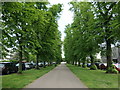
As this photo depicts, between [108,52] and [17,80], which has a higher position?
[108,52]

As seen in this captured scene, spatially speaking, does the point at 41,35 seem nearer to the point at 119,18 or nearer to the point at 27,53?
the point at 27,53

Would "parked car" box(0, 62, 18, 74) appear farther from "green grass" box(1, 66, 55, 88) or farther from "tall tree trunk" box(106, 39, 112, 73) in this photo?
"tall tree trunk" box(106, 39, 112, 73)

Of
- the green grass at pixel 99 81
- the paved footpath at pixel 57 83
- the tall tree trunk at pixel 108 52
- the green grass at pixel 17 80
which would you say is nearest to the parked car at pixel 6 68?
the green grass at pixel 17 80

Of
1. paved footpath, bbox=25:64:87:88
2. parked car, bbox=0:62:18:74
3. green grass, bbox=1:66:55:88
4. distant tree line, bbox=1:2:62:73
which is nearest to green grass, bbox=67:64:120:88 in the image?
paved footpath, bbox=25:64:87:88

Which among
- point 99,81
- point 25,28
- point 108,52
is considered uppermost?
point 25,28

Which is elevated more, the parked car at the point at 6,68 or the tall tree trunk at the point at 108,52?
the tall tree trunk at the point at 108,52

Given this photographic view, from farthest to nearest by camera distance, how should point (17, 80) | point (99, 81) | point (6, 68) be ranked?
1. point (6, 68)
2. point (17, 80)
3. point (99, 81)

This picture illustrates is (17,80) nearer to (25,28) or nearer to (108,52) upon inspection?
(25,28)

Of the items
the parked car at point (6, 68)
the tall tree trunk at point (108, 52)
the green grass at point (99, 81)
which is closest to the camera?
the green grass at point (99, 81)

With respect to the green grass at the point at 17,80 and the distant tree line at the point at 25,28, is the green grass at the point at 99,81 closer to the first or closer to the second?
the green grass at the point at 17,80

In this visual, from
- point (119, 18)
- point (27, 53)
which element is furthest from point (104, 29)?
point (27, 53)

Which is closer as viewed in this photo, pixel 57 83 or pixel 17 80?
pixel 57 83

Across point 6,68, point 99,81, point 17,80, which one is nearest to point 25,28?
point 17,80

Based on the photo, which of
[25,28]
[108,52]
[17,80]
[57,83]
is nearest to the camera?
[57,83]
